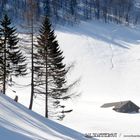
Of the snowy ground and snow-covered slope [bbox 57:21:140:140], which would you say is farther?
A: snow-covered slope [bbox 57:21:140:140]

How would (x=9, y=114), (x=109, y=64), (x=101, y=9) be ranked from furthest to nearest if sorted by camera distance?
(x=101, y=9)
(x=109, y=64)
(x=9, y=114)

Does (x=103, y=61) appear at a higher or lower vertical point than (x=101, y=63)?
A: higher

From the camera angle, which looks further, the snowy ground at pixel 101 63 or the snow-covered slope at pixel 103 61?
the snow-covered slope at pixel 103 61

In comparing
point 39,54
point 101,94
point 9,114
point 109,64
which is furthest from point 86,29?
point 9,114

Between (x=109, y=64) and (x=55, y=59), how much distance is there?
73.1 meters

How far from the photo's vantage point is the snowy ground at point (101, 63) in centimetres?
8132

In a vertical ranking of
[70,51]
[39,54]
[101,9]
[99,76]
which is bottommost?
[39,54]

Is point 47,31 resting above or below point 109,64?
below

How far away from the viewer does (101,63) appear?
109m

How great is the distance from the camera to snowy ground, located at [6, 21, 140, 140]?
8132 centimetres

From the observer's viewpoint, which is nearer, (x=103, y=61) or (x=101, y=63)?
(x=101, y=63)

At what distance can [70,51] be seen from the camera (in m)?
115

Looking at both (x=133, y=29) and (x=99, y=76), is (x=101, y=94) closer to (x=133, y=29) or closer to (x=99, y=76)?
(x=99, y=76)

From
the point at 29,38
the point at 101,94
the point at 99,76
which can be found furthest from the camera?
the point at 99,76
